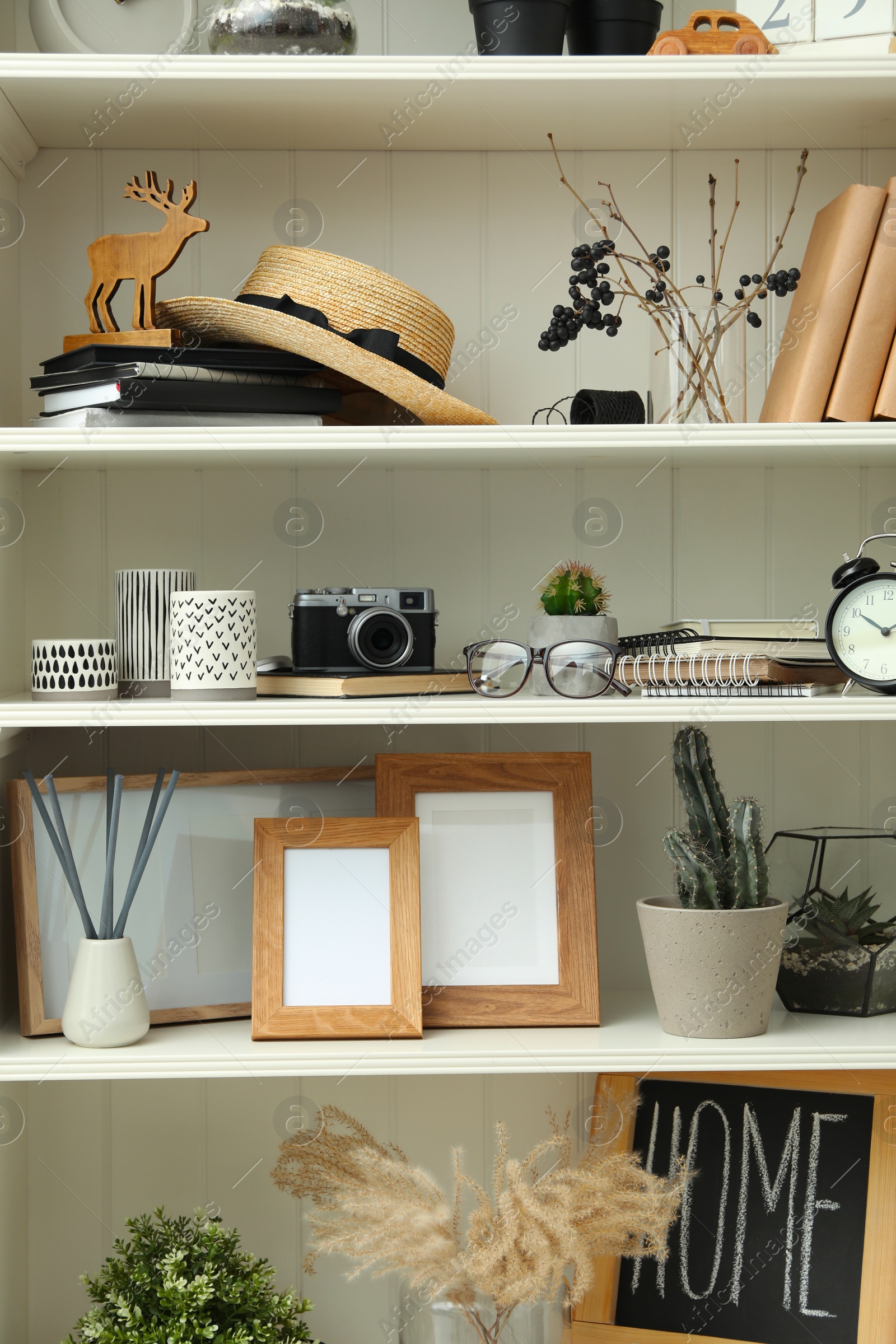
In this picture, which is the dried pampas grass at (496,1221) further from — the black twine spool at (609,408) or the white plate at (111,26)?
the white plate at (111,26)

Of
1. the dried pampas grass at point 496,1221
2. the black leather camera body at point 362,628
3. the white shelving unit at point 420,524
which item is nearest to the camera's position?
the dried pampas grass at point 496,1221

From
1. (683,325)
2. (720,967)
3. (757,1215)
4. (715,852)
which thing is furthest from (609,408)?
(757,1215)

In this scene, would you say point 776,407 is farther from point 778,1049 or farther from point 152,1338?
point 152,1338

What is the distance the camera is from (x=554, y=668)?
1.04m

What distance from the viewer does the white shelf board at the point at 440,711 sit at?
99 cm

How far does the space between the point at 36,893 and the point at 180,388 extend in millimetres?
523

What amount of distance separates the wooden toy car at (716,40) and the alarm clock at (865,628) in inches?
19.5

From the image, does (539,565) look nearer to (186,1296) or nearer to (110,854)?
(110,854)

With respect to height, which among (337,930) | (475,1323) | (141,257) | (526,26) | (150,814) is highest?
(526,26)

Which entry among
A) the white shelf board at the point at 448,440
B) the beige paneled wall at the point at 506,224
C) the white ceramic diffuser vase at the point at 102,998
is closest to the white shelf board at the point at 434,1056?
the white ceramic diffuser vase at the point at 102,998

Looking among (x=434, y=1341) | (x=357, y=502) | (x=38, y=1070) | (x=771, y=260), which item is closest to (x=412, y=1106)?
(x=434, y=1341)

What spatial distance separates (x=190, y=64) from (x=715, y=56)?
0.50 m

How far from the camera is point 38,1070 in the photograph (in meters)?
1.01

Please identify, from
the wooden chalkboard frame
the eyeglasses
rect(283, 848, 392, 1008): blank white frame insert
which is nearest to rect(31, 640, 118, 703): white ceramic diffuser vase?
rect(283, 848, 392, 1008): blank white frame insert
